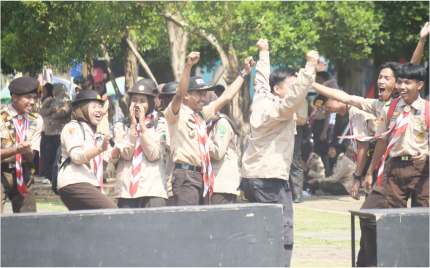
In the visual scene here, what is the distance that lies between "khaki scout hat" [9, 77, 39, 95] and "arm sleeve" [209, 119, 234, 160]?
78.9 inches

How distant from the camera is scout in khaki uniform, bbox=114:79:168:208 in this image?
17.8 feet

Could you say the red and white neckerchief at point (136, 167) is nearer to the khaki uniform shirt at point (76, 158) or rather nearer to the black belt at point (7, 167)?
the khaki uniform shirt at point (76, 158)

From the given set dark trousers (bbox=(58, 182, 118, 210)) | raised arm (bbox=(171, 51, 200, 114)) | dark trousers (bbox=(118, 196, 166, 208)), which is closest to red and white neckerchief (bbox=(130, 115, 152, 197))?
dark trousers (bbox=(118, 196, 166, 208))

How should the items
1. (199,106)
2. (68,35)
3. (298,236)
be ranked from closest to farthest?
(199,106) < (298,236) < (68,35)

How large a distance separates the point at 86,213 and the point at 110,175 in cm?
1003

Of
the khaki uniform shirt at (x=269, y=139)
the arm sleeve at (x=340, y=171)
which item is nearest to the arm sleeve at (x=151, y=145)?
the khaki uniform shirt at (x=269, y=139)

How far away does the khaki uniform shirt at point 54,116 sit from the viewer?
38.3 ft

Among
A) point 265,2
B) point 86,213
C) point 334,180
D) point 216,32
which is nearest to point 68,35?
point 216,32

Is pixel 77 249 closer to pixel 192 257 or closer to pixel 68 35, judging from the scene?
pixel 192 257

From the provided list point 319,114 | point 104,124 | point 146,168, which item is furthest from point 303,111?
point 146,168

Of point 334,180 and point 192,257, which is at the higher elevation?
point 192,257

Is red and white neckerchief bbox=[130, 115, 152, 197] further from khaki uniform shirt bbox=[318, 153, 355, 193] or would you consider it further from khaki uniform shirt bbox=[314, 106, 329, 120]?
khaki uniform shirt bbox=[314, 106, 329, 120]

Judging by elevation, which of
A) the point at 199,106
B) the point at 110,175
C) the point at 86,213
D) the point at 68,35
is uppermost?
Answer: the point at 68,35

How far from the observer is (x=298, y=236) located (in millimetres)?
7484
